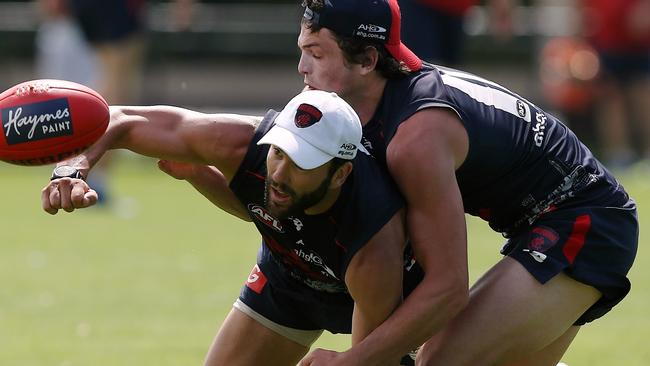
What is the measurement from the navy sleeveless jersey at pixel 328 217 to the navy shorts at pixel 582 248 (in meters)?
0.62

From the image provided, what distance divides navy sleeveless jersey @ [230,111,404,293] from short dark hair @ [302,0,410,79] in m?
0.34

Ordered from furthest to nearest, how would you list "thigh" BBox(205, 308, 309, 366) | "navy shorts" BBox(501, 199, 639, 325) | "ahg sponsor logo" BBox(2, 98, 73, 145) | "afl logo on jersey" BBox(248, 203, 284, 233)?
1. "thigh" BBox(205, 308, 309, 366)
2. "navy shorts" BBox(501, 199, 639, 325)
3. "afl logo on jersey" BBox(248, 203, 284, 233)
4. "ahg sponsor logo" BBox(2, 98, 73, 145)

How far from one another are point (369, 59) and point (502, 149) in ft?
1.87

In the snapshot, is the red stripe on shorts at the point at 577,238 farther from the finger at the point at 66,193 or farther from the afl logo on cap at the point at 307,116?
the finger at the point at 66,193

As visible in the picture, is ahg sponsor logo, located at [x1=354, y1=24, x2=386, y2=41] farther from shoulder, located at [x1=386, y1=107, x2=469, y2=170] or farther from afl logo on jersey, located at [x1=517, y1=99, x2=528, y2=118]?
afl logo on jersey, located at [x1=517, y1=99, x2=528, y2=118]

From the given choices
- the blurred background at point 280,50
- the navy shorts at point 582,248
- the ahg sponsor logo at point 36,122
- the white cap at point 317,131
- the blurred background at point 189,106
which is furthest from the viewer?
the blurred background at point 280,50

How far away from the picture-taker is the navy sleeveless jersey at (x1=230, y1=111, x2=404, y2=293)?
4.63m

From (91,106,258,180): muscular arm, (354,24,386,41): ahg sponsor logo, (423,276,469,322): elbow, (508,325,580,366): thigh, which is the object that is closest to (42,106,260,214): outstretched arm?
(91,106,258,180): muscular arm

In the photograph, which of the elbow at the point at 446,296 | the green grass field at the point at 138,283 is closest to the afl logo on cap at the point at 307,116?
the elbow at the point at 446,296

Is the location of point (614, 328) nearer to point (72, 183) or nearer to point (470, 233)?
point (470, 233)

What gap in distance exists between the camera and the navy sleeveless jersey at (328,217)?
4633 mm

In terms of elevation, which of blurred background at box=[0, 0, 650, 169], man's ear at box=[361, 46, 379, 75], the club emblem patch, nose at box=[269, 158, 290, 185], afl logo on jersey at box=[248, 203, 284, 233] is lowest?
blurred background at box=[0, 0, 650, 169]

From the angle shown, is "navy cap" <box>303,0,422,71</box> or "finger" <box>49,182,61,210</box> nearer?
"finger" <box>49,182,61,210</box>

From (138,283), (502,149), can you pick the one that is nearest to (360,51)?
(502,149)
